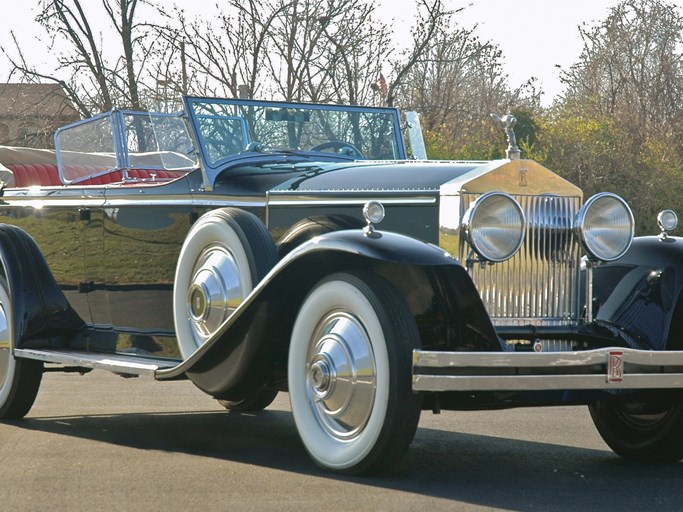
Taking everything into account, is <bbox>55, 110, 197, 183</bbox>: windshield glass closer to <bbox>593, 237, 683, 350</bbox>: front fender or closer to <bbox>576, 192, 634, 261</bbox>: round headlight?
<bbox>576, 192, 634, 261</bbox>: round headlight

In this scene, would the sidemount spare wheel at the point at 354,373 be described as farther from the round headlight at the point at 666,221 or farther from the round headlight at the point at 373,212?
the round headlight at the point at 666,221

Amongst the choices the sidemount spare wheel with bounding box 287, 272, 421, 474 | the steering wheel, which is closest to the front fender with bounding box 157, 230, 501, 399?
the sidemount spare wheel with bounding box 287, 272, 421, 474

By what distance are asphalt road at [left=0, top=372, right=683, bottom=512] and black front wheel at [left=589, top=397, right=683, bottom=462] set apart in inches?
4.3

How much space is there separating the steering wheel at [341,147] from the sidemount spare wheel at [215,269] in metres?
1.32

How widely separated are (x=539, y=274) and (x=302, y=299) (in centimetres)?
121

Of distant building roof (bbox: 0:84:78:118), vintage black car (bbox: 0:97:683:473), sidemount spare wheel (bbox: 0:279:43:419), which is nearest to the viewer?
vintage black car (bbox: 0:97:683:473)

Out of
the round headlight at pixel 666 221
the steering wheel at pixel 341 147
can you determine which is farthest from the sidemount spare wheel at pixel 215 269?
the round headlight at pixel 666 221

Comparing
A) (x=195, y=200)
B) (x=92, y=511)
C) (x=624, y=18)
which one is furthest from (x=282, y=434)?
(x=624, y=18)

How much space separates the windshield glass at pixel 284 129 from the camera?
7074 mm

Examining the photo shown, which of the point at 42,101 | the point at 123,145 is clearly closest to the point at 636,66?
the point at 42,101

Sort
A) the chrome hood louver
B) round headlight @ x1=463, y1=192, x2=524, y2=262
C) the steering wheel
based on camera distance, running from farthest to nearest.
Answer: the steering wheel → the chrome hood louver → round headlight @ x1=463, y1=192, x2=524, y2=262

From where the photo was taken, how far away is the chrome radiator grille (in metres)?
5.71

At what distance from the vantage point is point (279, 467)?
17.4 feet

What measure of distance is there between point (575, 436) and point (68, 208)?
3.50 metres
